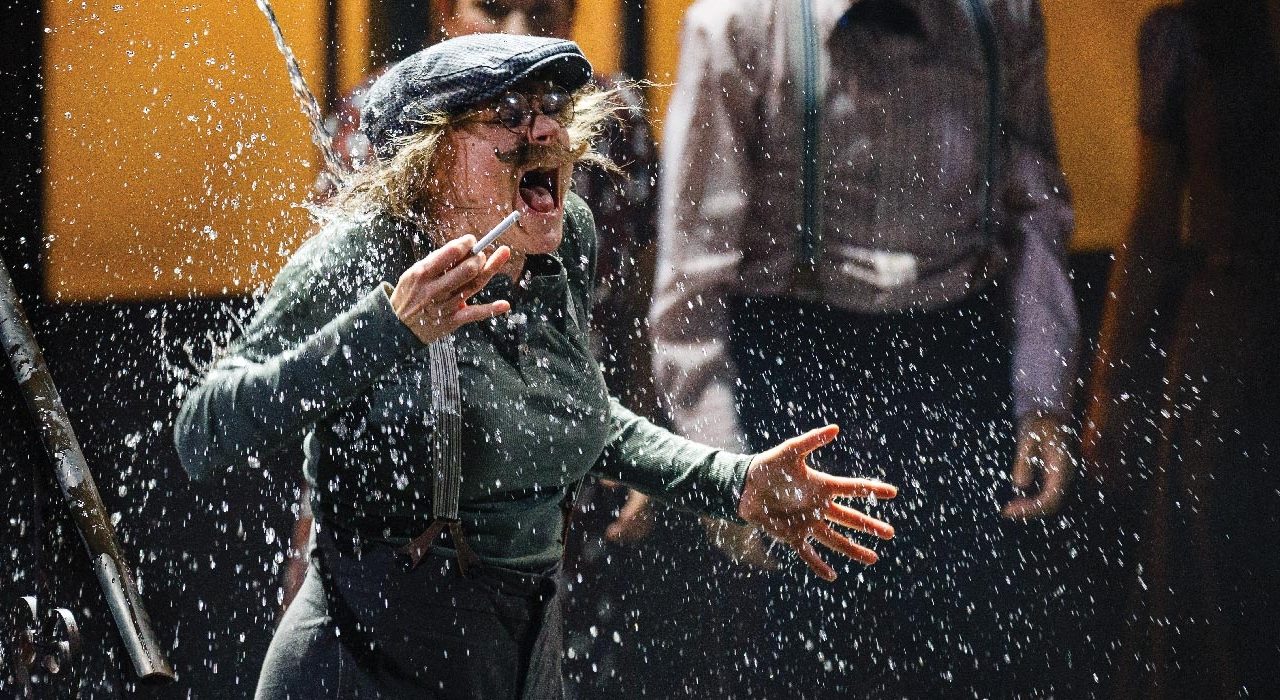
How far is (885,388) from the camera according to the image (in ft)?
7.99

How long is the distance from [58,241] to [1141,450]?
7.36 ft

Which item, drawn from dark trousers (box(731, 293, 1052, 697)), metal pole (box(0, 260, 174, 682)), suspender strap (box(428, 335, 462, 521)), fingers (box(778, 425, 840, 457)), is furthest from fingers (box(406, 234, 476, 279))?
metal pole (box(0, 260, 174, 682))

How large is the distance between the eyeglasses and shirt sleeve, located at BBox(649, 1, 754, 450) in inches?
31.7

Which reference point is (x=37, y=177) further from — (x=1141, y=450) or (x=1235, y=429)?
(x=1235, y=429)

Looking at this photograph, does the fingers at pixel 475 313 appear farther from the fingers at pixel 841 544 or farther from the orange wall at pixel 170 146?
the orange wall at pixel 170 146

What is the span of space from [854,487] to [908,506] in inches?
35.5

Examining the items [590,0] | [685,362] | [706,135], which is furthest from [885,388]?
[590,0]

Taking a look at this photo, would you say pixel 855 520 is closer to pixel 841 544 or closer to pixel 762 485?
pixel 841 544

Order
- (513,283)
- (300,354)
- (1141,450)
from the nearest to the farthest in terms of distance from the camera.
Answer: (300,354) < (513,283) < (1141,450)

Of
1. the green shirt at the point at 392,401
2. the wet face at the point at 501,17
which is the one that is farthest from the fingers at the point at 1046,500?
the wet face at the point at 501,17

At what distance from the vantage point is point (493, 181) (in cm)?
150

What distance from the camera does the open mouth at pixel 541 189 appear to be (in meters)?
1.52

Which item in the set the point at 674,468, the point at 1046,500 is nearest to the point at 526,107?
the point at 674,468

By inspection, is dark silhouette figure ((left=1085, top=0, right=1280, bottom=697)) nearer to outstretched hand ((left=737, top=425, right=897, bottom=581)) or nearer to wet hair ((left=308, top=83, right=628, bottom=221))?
outstretched hand ((left=737, top=425, right=897, bottom=581))
